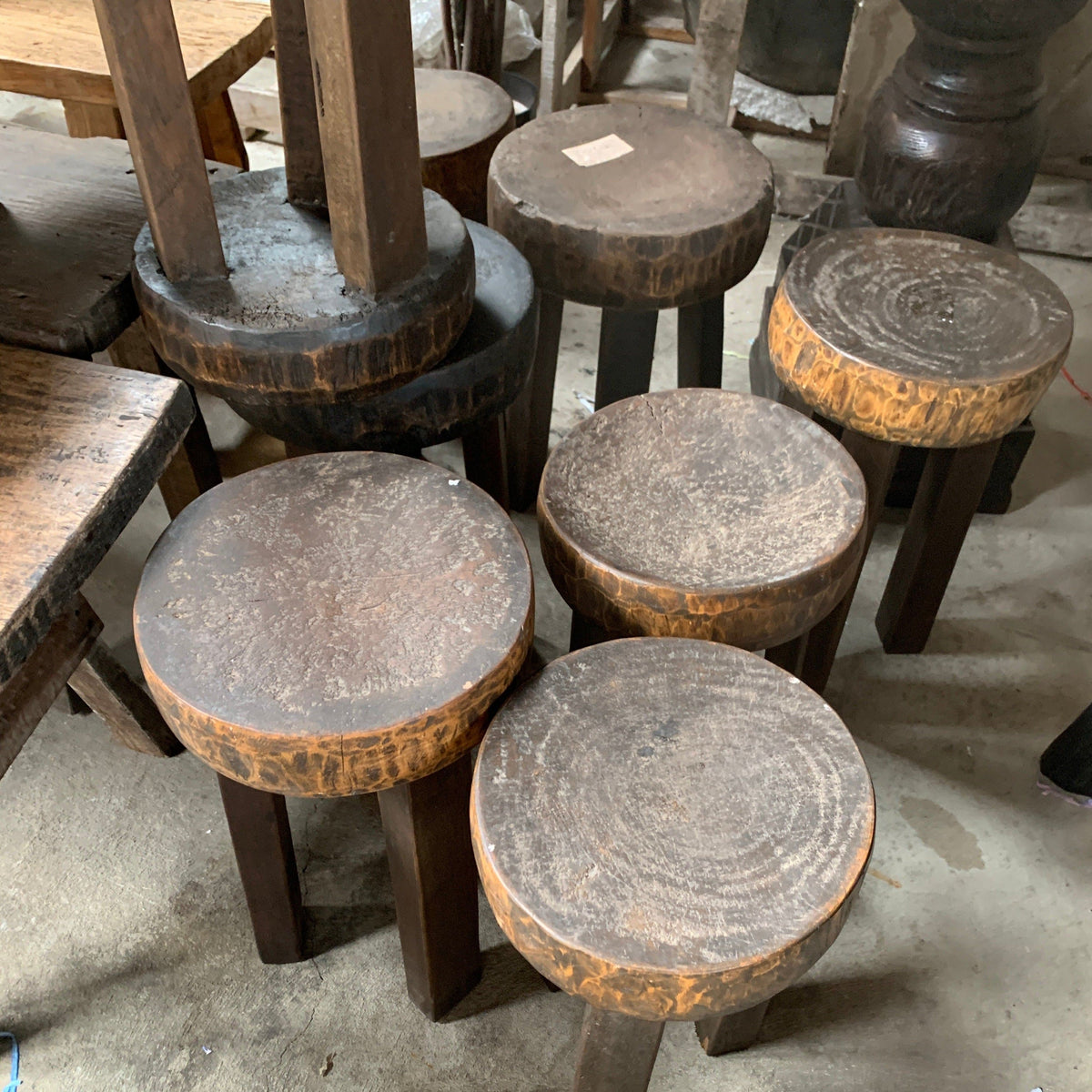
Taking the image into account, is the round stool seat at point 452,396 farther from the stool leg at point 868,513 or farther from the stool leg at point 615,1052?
the stool leg at point 615,1052

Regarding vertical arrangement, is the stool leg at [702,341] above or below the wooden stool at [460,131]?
below

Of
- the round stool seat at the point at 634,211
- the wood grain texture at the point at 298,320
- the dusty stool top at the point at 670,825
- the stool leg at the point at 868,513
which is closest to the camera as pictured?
the dusty stool top at the point at 670,825

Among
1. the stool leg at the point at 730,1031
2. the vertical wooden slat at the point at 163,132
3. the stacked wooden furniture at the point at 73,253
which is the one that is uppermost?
the vertical wooden slat at the point at 163,132

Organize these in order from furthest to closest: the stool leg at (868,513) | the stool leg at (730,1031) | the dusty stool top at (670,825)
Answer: the stool leg at (868,513), the stool leg at (730,1031), the dusty stool top at (670,825)

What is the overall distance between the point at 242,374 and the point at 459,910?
84cm

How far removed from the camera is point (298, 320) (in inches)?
52.6

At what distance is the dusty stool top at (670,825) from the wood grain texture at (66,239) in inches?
38.7

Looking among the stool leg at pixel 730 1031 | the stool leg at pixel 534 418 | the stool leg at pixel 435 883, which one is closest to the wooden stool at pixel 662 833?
the stool leg at pixel 435 883

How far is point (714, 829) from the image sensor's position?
1.03 m

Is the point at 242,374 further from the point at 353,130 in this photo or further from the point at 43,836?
the point at 43,836

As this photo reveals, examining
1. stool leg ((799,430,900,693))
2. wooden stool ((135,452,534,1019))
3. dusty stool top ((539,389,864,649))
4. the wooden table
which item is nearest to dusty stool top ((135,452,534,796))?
wooden stool ((135,452,534,1019))

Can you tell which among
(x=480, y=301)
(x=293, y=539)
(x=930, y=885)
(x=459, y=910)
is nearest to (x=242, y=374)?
(x=293, y=539)

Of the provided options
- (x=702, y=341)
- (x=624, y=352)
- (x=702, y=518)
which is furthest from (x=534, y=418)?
(x=702, y=518)

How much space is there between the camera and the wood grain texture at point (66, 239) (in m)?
1.54
